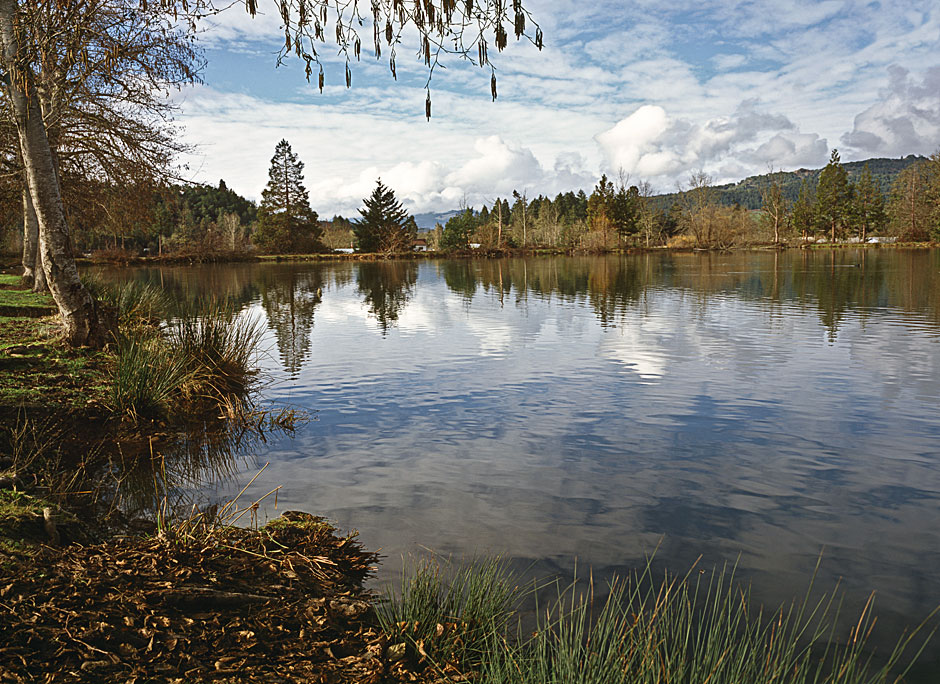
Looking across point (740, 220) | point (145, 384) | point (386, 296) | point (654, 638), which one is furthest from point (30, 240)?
point (740, 220)

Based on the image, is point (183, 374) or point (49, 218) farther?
point (49, 218)

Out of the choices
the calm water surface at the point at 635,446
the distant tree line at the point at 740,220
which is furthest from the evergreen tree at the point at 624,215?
the calm water surface at the point at 635,446

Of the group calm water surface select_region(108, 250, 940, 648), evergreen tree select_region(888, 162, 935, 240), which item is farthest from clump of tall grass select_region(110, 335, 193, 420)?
evergreen tree select_region(888, 162, 935, 240)

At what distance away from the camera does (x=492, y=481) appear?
6492mm

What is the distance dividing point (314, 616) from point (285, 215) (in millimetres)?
76833

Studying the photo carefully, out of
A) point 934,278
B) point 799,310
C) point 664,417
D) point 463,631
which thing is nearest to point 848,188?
point 934,278

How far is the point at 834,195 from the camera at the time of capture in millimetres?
87125

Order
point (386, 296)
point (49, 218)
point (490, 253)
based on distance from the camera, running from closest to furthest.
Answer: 1. point (49, 218)
2. point (386, 296)
3. point (490, 253)

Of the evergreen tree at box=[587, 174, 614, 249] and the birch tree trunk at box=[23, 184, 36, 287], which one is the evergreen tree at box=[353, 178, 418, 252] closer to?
the evergreen tree at box=[587, 174, 614, 249]

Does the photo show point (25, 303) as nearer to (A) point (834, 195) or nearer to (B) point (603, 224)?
(B) point (603, 224)

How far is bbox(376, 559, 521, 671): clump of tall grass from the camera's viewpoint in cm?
331

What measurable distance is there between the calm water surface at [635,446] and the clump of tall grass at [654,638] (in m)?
0.31

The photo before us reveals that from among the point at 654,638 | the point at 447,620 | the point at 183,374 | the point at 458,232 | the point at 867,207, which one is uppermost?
the point at 867,207

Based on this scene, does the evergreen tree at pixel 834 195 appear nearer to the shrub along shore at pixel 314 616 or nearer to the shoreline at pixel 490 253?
the shoreline at pixel 490 253
